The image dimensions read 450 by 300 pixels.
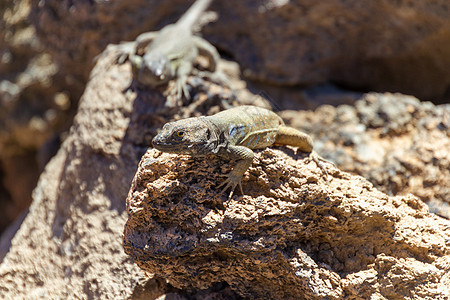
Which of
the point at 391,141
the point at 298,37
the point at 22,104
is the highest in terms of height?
the point at 298,37

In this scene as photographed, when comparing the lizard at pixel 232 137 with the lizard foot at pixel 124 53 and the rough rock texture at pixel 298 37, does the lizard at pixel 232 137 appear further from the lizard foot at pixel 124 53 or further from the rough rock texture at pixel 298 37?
the rough rock texture at pixel 298 37

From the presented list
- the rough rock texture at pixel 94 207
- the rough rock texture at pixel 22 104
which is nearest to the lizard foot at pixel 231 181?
the rough rock texture at pixel 94 207

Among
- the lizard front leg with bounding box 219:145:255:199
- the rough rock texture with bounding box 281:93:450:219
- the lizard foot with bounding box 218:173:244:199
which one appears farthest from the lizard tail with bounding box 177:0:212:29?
the lizard foot with bounding box 218:173:244:199

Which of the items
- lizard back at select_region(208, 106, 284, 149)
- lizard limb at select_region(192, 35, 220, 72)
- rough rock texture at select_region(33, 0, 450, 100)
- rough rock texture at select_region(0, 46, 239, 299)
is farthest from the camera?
rough rock texture at select_region(33, 0, 450, 100)

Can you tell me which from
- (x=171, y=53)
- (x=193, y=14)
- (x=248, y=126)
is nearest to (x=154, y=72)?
(x=171, y=53)

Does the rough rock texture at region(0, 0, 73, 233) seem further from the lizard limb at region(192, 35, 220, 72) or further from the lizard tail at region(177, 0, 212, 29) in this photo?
the lizard limb at region(192, 35, 220, 72)

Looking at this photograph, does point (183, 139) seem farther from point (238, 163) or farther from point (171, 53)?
point (171, 53)
